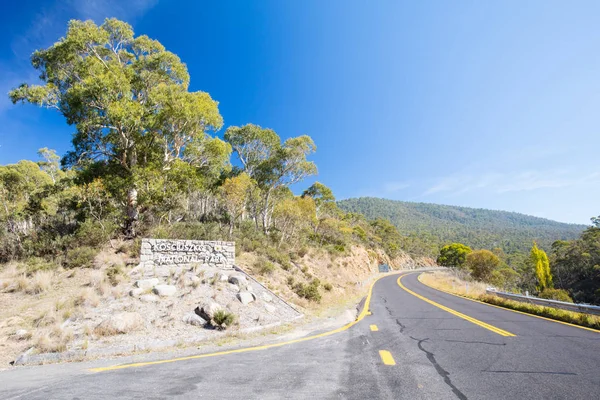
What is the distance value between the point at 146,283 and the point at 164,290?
3.16 feet

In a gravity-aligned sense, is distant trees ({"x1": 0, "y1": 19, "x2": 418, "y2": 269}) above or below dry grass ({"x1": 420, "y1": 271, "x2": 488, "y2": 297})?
above

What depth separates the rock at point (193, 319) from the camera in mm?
7898

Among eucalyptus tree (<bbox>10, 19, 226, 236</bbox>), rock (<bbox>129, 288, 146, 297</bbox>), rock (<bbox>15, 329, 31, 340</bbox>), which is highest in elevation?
eucalyptus tree (<bbox>10, 19, 226, 236</bbox>)

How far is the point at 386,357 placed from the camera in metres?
5.42

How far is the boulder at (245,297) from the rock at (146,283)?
3.22 metres

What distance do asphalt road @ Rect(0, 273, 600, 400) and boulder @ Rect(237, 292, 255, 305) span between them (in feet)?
11.7

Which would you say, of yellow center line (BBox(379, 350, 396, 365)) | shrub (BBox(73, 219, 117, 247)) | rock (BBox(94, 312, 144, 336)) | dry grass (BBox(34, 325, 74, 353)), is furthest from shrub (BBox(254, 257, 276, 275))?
yellow center line (BBox(379, 350, 396, 365))

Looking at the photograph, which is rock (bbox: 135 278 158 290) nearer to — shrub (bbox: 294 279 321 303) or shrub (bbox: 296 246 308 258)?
shrub (bbox: 294 279 321 303)

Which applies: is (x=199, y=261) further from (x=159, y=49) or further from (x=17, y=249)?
(x=159, y=49)

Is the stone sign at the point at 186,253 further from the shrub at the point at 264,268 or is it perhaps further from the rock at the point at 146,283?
the rock at the point at 146,283

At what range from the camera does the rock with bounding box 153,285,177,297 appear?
Answer: 925 centimetres

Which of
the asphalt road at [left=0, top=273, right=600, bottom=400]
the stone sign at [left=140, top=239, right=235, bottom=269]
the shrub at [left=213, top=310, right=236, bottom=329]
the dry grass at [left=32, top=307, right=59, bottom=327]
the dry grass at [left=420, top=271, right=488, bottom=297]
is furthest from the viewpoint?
the dry grass at [left=420, top=271, right=488, bottom=297]

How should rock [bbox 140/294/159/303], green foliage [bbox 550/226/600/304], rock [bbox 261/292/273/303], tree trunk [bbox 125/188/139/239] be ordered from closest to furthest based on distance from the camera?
rock [bbox 140/294/159/303], rock [bbox 261/292/273/303], tree trunk [bbox 125/188/139/239], green foliage [bbox 550/226/600/304]

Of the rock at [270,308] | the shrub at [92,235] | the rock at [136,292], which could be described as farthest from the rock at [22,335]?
the shrub at [92,235]
